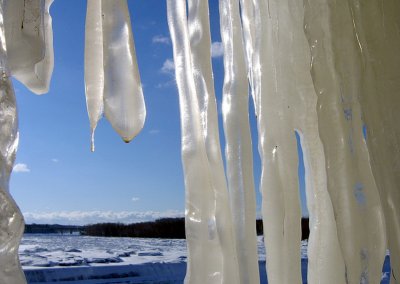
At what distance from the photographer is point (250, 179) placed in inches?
38.2

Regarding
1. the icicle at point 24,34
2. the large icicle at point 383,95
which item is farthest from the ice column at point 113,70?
the large icicle at point 383,95

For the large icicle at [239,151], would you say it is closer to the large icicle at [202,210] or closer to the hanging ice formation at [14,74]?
the large icicle at [202,210]

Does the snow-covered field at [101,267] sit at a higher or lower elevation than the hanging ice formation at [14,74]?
A: lower

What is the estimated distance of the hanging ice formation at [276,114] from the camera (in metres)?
0.81

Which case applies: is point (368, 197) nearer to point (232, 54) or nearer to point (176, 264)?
point (232, 54)

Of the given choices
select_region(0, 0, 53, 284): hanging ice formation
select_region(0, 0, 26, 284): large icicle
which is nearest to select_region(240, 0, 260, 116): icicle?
select_region(0, 0, 53, 284): hanging ice formation

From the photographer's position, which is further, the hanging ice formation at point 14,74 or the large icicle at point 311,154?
the large icicle at point 311,154

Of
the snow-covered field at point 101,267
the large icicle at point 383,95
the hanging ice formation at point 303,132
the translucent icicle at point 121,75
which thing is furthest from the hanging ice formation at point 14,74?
the snow-covered field at point 101,267

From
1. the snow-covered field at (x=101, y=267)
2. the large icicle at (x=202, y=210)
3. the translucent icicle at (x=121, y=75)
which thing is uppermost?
the translucent icicle at (x=121, y=75)

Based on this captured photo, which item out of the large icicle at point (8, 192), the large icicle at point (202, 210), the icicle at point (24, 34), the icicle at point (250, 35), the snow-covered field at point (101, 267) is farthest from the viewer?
the snow-covered field at point (101, 267)

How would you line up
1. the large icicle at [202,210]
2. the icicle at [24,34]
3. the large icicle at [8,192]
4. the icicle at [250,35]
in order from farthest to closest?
the icicle at [250,35]
the large icicle at [202,210]
the icicle at [24,34]
the large icicle at [8,192]

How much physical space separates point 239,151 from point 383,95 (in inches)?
11.0

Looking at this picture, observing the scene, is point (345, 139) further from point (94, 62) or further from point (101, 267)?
point (101, 267)

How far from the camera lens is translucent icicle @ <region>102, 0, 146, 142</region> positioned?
91cm
